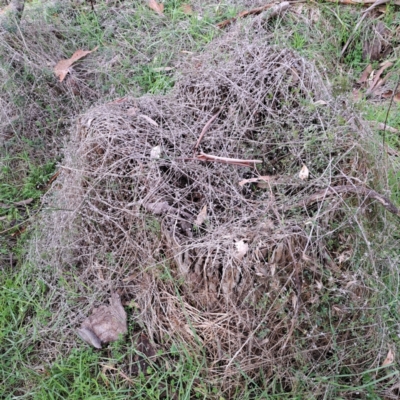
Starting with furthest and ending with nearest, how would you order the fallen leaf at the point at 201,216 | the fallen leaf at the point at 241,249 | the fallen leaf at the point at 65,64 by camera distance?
1. the fallen leaf at the point at 65,64
2. the fallen leaf at the point at 201,216
3. the fallen leaf at the point at 241,249

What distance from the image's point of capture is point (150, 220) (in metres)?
2.09

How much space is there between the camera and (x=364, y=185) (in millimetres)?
2002

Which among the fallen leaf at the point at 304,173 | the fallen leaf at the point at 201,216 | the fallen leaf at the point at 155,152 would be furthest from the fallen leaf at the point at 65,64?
the fallen leaf at the point at 304,173

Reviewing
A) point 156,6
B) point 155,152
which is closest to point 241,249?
point 155,152

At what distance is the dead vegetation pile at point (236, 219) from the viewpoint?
1.86 m

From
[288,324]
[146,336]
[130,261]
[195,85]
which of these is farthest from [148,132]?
[288,324]

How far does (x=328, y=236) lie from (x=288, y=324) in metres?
0.41

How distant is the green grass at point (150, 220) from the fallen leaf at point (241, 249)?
0.35m

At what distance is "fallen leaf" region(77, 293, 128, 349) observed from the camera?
2.13m

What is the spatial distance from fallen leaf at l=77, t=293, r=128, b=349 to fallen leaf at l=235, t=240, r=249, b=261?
687mm

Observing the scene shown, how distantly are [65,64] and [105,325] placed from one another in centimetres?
204

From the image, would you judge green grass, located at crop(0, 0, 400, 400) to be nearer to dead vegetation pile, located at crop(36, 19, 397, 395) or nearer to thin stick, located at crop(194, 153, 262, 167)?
dead vegetation pile, located at crop(36, 19, 397, 395)

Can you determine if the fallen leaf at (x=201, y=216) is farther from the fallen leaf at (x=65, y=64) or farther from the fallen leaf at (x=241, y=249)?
the fallen leaf at (x=65, y=64)

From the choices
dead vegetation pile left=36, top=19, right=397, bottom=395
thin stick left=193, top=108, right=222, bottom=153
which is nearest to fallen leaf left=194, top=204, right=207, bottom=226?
dead vegetation pile left=36, top=19, right=397, bottom=395
